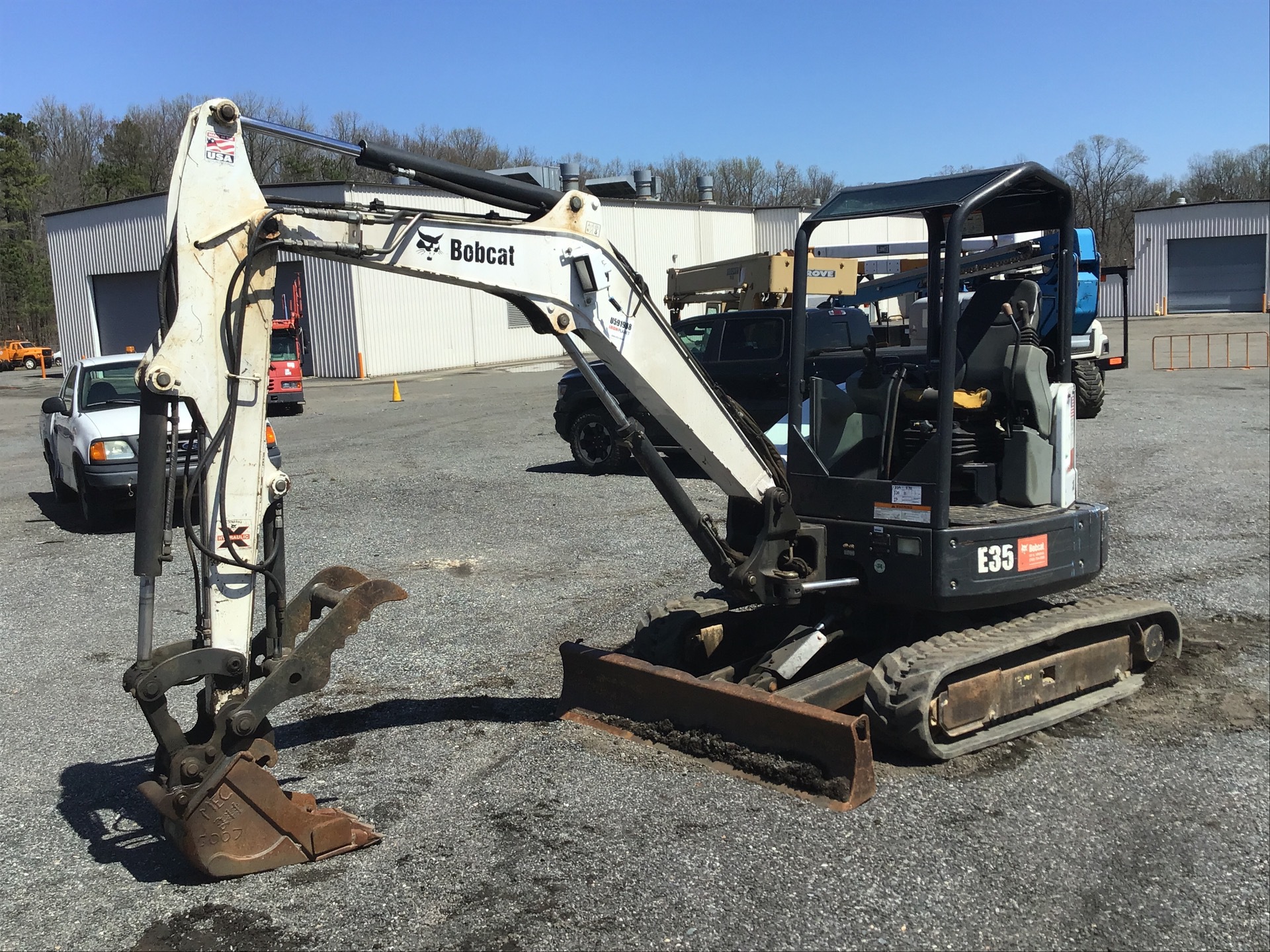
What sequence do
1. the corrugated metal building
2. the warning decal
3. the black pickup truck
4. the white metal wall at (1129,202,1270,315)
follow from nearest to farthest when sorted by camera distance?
the warning decal → the black pickup truck → the corrugated metal building → the white metal wall at (1129,202,1270,315)

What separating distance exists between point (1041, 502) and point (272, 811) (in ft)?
13.8

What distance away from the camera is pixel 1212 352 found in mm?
34312

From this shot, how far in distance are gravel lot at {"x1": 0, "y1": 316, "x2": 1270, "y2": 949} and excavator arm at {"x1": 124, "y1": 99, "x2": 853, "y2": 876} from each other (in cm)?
31

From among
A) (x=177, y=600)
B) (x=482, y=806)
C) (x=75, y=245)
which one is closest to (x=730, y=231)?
(x=75, y=245)

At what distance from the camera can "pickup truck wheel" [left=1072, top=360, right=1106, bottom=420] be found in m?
18.0

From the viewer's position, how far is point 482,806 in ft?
16.9

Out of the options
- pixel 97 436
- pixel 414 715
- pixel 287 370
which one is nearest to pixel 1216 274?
pixel 287 370

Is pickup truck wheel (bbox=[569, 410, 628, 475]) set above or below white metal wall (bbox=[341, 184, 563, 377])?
below

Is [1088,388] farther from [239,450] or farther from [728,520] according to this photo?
[239,450]

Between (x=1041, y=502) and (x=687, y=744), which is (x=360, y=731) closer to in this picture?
(x=687, y=744)

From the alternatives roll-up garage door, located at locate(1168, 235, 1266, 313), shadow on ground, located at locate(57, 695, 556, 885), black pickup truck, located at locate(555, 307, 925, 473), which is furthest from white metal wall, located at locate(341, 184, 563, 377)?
roll-up garage door, located at locate(1168, 235, 1266, 313)

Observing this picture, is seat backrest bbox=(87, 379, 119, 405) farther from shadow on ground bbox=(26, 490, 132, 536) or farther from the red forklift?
the red forklift

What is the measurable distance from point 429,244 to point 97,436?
333 inches

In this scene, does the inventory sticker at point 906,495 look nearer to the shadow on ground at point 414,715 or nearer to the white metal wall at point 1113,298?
the shadow on ground at point 414,715
